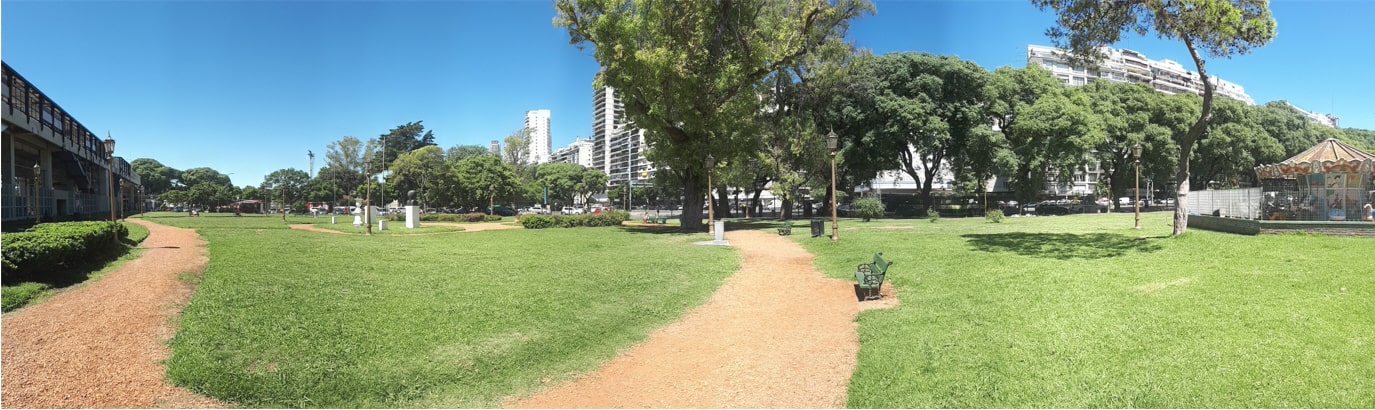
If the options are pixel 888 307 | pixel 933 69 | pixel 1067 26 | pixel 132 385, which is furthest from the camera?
pixel 933 69

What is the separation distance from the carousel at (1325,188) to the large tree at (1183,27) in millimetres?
3604

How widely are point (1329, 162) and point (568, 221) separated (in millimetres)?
27204

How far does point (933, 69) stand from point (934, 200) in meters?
14.0

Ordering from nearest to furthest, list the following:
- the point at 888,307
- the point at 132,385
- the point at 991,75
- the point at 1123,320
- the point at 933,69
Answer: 1. the point at 132,385
2. the point at 1123,320
3. the point at 888,307
4. the point at 933,69
5. the point at 991,75

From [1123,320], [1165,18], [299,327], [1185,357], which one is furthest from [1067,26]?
[299,327]

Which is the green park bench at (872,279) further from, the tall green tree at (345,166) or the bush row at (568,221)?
the tall green tree at (345,166)

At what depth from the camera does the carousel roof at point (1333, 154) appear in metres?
15.4

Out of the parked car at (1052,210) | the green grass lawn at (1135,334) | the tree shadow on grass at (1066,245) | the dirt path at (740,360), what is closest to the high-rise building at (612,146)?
the parked car at (1052,210)

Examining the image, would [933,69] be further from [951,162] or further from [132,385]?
[132,385]

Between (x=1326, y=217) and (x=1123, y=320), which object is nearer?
(x=1123, y=320)

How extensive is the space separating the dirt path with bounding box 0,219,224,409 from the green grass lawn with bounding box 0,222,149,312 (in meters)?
0.19

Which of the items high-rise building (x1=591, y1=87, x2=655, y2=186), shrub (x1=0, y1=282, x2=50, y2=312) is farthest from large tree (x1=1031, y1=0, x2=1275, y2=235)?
high-rise building (x1=591, y1=87, x2=655, y2=186)

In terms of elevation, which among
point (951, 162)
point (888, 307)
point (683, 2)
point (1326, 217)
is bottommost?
point (888, 307)

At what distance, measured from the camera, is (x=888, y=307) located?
342 inches
